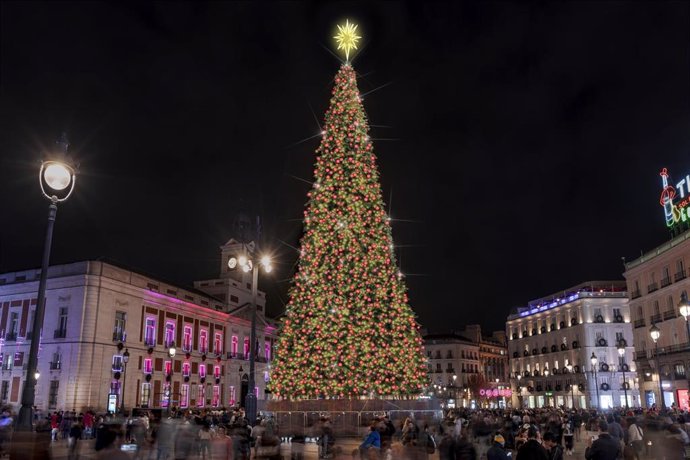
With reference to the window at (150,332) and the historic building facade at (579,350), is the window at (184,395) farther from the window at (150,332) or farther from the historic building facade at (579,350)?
the historic building facade at (579,350)

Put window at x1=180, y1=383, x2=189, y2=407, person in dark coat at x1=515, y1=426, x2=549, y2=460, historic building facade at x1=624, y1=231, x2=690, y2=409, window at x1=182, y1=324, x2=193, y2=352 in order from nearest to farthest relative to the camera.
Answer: person in dark coat at x1=515, y1=426, x2=549, y2=460 → historic building facade at x1=624, y1=231, x2=690, y2=409 → window at x1=180, y1=383, x2=189, y2=407 → window at x1=182, y1=324, x2=193, y2=352

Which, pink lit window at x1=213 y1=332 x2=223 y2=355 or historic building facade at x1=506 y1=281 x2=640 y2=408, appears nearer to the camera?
pink lit window at x1=213 y1=332 x2=223 y2=355

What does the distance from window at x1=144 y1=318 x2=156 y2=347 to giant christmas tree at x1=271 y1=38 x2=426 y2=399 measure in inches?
1290

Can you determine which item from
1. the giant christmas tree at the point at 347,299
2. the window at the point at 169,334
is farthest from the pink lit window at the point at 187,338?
the giant christmas tree at the point at 347,299

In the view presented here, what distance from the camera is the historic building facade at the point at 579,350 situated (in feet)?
232

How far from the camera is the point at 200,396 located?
60.8 m

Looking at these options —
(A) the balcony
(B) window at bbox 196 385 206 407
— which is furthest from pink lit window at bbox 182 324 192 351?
(A) the balcony

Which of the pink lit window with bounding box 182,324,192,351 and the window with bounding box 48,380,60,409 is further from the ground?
the pink lit window with bounding box 182,324,192,351

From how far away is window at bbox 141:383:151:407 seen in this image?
5156 centimetres

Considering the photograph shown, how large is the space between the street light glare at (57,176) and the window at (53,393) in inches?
1338

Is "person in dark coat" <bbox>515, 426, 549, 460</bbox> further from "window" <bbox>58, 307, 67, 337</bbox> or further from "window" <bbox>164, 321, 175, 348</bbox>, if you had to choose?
"window" <bbox>164, 321, 175, 348</bbox>

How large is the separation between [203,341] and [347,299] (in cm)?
4320

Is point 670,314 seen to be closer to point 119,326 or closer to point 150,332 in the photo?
point 150,332

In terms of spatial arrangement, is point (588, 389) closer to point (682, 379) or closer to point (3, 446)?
point (682, 379)
